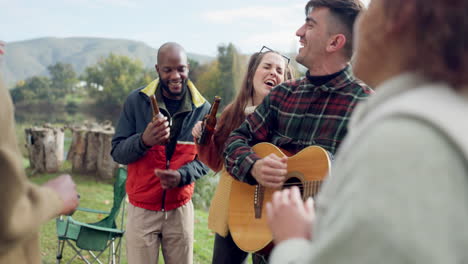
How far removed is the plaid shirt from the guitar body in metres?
0.09

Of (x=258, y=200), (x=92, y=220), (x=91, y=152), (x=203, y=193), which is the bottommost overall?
(x=203, y=193)

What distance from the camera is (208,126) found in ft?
10.6

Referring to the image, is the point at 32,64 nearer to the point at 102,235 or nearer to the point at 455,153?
the point at 102,235

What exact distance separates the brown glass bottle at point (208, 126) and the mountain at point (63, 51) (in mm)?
35840

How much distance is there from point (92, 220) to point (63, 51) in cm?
4692

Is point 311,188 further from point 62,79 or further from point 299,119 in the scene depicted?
point 62,79

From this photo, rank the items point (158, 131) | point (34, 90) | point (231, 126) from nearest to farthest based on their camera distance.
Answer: point (158, 131) → point (231, 126) → point (34, 90)

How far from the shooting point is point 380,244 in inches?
32.7

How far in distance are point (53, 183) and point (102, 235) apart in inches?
126

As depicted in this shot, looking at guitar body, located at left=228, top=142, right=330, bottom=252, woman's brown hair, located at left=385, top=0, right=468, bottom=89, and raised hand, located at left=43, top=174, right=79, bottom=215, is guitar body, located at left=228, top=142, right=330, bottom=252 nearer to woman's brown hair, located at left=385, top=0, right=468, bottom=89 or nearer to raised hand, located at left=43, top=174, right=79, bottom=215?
raised hand, located at left=43, top=174, right=79, bottom=215

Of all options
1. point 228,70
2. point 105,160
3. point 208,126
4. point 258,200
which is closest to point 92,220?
point 105,160

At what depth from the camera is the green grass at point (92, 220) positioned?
6.06m

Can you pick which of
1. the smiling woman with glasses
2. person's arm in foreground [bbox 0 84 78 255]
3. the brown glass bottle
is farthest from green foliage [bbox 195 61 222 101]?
person's arm in foreground [bbox 0 84 78 255]

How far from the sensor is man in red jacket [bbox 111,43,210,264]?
3.50 metres
